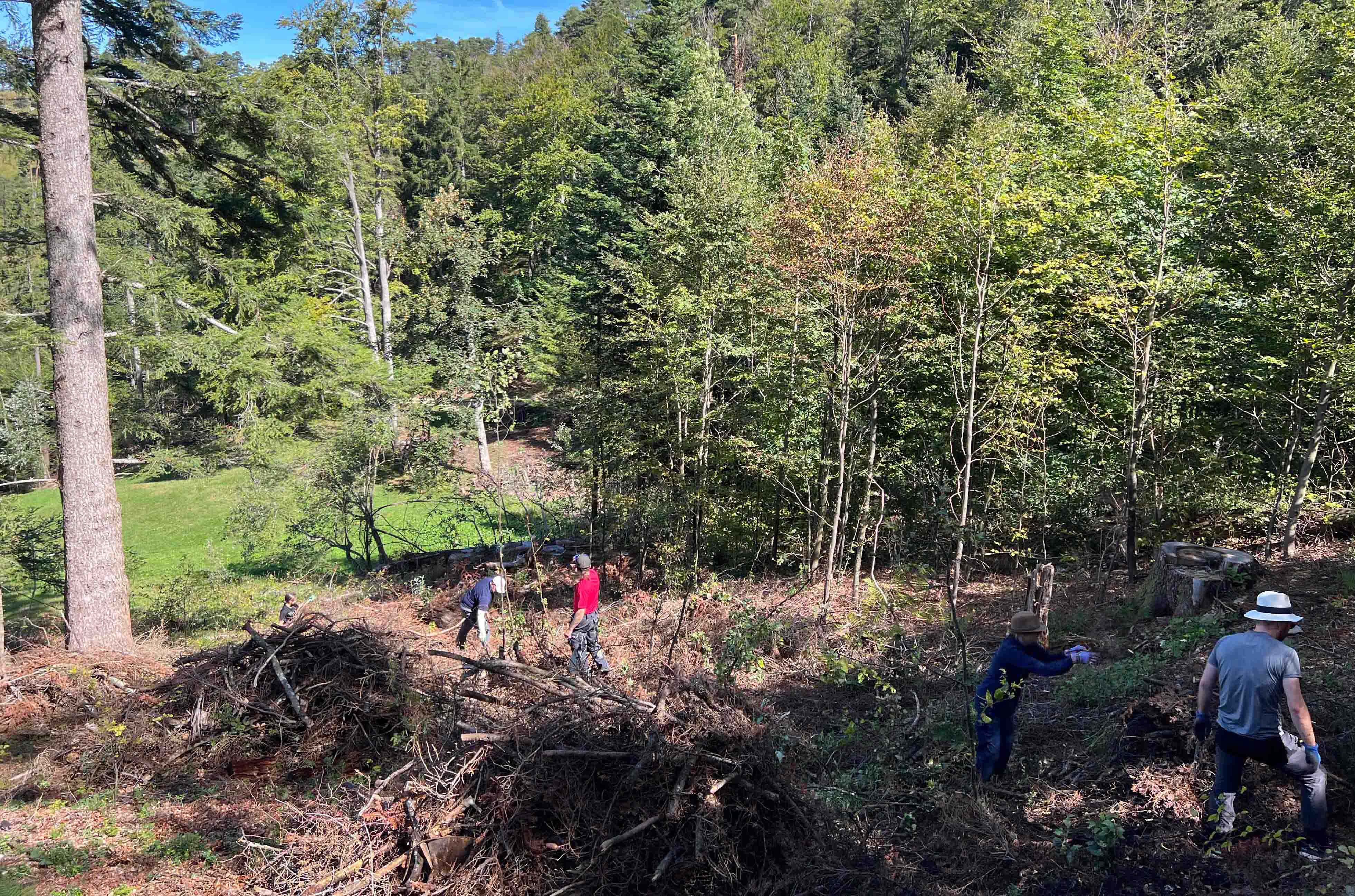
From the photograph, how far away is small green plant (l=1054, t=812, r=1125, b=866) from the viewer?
439 cm

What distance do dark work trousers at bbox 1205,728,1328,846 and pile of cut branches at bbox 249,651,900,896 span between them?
186 cm

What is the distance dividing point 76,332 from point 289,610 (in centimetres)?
393

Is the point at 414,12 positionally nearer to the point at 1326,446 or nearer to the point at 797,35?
the point at 1326,446

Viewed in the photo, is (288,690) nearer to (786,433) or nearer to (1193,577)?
(786,433)

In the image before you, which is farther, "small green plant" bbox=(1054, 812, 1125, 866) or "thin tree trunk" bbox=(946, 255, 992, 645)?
"thin tree trunk" bbox=(946, 255, 992, 645)

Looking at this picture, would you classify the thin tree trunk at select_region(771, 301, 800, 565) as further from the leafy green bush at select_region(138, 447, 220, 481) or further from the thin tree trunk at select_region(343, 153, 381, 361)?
the thin tree trunk at select_region(343, 153, 381, 361)

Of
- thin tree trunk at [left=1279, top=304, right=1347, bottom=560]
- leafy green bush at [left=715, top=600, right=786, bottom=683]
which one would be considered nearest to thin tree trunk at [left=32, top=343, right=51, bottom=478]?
leafy green bush at [left=715, top=600, right=786, bottom=683]

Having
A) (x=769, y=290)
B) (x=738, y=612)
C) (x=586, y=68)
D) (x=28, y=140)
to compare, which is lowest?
(x=738, y=612)

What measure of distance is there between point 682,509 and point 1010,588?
5242 millimetres

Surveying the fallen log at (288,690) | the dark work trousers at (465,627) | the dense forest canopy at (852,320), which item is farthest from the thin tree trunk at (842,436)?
the fallen log at (288,690)

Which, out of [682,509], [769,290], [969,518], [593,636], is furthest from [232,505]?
[969,518]

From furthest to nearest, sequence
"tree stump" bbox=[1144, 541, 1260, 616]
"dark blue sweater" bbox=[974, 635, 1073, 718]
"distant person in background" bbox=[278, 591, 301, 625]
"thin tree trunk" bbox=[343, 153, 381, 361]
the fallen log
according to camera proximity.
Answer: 1. "thin tree trunk" bbox=[343, 153, 381, 361]
2. "distant person in background" bbox=[278, 591, 301, 625]
3. "tree stump" bbox=[1144, 541, 1260, 616]
4. the fallen log
5. "dark blue sweater" bbox=[974, 635, 1073, 718]

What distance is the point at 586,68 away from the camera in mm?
59812

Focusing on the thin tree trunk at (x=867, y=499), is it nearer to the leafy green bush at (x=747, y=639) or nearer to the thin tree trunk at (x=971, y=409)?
the thin tree trunk at (x=971, y=409)
